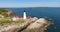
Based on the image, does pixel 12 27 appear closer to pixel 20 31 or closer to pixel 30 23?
pixel 20 31

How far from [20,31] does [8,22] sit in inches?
110

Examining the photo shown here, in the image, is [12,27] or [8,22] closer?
[12,27]

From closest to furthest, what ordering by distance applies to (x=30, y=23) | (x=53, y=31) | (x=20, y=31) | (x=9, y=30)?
1. (x=9, y=30)
2. (x=20, y=31)
3. (x=30, y=23)
4. (x=53, y=31)

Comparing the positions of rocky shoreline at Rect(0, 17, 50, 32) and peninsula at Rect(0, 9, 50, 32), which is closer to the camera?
rocky shoreline at Rect(0, 17, 50, 32)

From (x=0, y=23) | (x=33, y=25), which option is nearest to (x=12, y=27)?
(x=0, y=23)

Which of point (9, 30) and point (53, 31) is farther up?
point (9, 30)

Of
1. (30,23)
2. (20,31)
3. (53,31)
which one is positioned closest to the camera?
(20,31)

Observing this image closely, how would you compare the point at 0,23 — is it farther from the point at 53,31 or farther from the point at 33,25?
the point at 53,31

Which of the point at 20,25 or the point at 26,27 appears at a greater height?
the point at 20,25

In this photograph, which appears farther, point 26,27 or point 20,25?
point 26,27

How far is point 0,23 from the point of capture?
3056cm

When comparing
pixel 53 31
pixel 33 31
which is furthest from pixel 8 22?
pixel 53 31

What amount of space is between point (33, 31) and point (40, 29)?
323 cm

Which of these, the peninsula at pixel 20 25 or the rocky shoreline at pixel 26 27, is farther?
the peninsula at pixel 20 25
